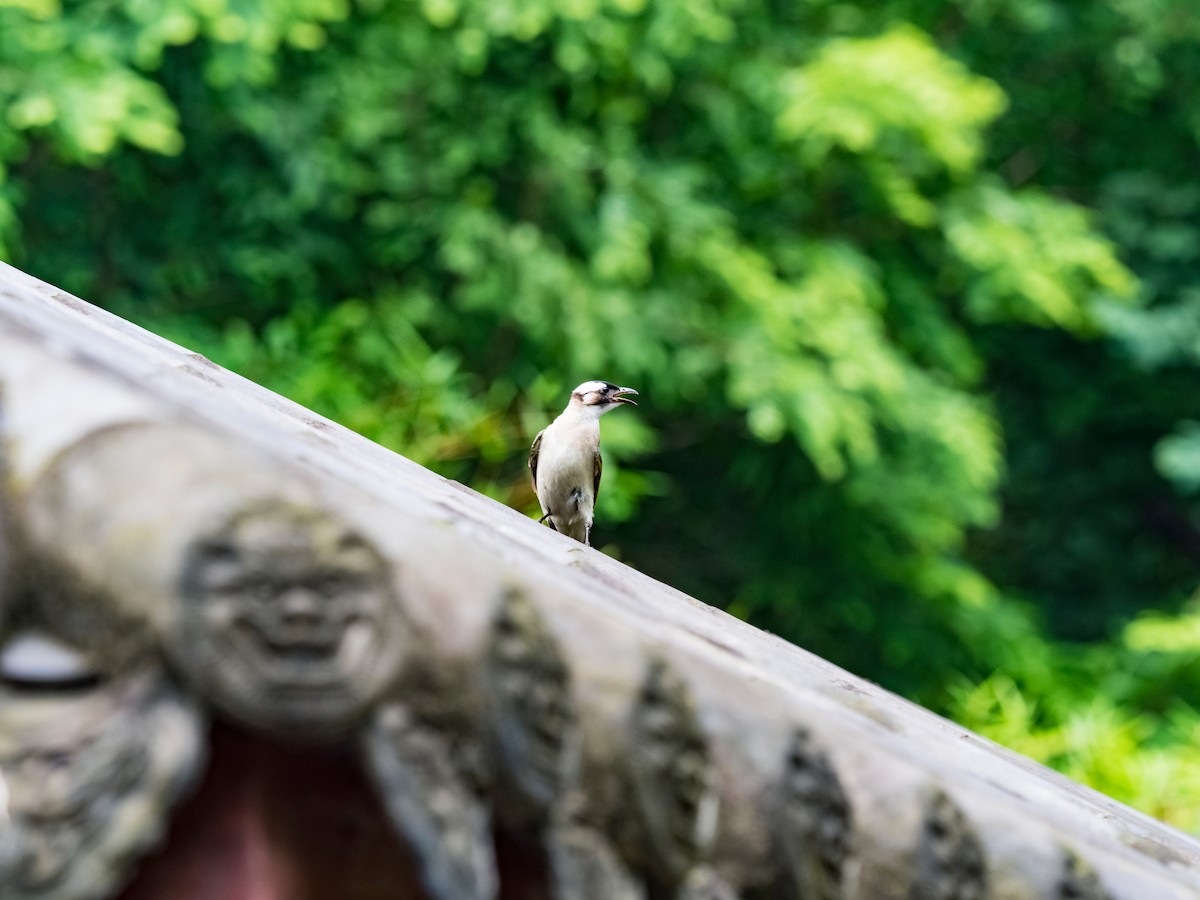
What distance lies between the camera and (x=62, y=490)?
109 centimetres

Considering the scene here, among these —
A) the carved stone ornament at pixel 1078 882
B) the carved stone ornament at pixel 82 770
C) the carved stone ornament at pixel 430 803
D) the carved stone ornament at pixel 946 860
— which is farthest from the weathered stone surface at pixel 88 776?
the carved stone ornament at pixel 1078 882

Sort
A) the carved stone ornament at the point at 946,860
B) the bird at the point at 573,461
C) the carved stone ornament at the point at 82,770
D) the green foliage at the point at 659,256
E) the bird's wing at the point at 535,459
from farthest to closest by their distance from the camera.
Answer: the green foliage at the point at 659,256 → the bird's wing at the point at 535,459 → the bird at the point at 573,461 → the carved stone ornament at the point at 946,860 → the carved stone ornament at the point at 82,770

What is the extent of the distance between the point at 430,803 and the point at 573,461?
3670 millimetres

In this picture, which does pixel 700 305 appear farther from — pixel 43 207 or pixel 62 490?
pixel 62 490

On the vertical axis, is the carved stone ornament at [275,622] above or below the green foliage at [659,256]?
above

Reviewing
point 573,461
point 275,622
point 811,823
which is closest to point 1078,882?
point 811,823

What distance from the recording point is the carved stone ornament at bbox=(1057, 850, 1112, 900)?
4.44 ft

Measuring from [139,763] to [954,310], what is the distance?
10542 millimetres

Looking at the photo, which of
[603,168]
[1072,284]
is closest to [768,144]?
[603,168]

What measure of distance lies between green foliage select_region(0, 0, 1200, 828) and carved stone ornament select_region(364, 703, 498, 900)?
5.08 meters

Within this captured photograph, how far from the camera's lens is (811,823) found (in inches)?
49.3

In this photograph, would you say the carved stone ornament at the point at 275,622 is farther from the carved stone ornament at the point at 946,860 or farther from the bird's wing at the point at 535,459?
the bird's wing at the point at 535,459

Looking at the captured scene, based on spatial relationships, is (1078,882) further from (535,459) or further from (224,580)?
(535,459)

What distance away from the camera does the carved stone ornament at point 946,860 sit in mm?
1297
